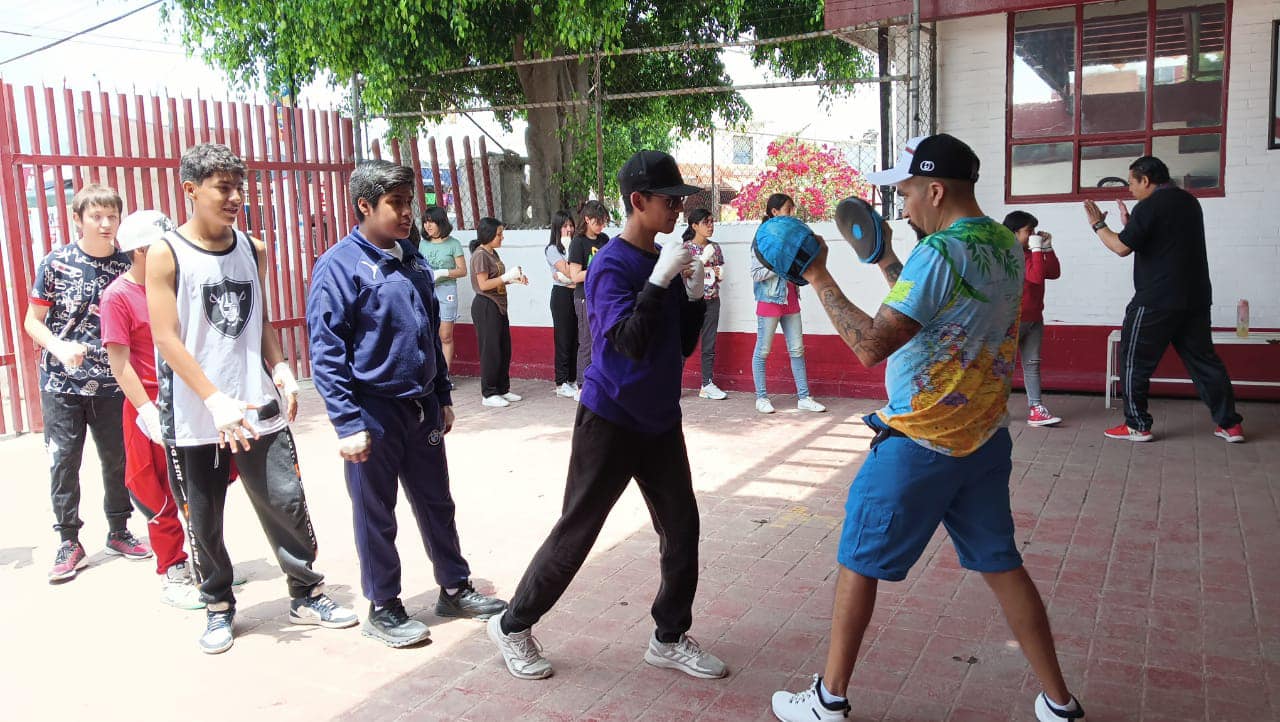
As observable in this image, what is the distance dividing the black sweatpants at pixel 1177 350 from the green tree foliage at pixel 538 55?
5.74m

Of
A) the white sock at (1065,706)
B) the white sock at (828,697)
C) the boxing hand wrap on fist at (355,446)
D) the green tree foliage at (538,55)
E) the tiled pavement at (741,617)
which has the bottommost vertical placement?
the tiled pavement at (741,617)

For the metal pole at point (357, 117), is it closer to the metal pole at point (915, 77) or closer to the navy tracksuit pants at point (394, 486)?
the metal pole at point (915, 77)

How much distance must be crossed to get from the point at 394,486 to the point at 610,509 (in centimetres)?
94

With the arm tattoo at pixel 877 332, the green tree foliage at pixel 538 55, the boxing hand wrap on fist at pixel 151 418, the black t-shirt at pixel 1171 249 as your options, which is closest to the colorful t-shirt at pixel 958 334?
the arm tattoo at pixel 877 332

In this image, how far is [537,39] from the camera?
36.4 ft

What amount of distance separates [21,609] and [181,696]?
1.50 meters

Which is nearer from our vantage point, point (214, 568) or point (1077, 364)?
point (214, 568)

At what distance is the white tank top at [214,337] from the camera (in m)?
3.84

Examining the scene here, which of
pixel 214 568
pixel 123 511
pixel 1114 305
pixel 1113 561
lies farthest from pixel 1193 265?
pixel 123 511

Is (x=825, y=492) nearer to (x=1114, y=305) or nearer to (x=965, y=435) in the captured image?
(x=965, y=435)

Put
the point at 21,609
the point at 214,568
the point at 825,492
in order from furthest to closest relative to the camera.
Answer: the point at 825,492 → the point at 21,609 → the point at 214,568

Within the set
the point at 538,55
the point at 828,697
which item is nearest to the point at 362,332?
the point at 828,697

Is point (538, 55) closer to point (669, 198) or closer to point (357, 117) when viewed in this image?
point (357, 117)

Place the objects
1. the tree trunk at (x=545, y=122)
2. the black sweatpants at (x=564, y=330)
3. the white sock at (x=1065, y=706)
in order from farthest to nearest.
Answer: the tree trunk at (x=545, y=122) → the black sweatpants at (x=564, y=330) → the white sock at (x=1065, y=706)
